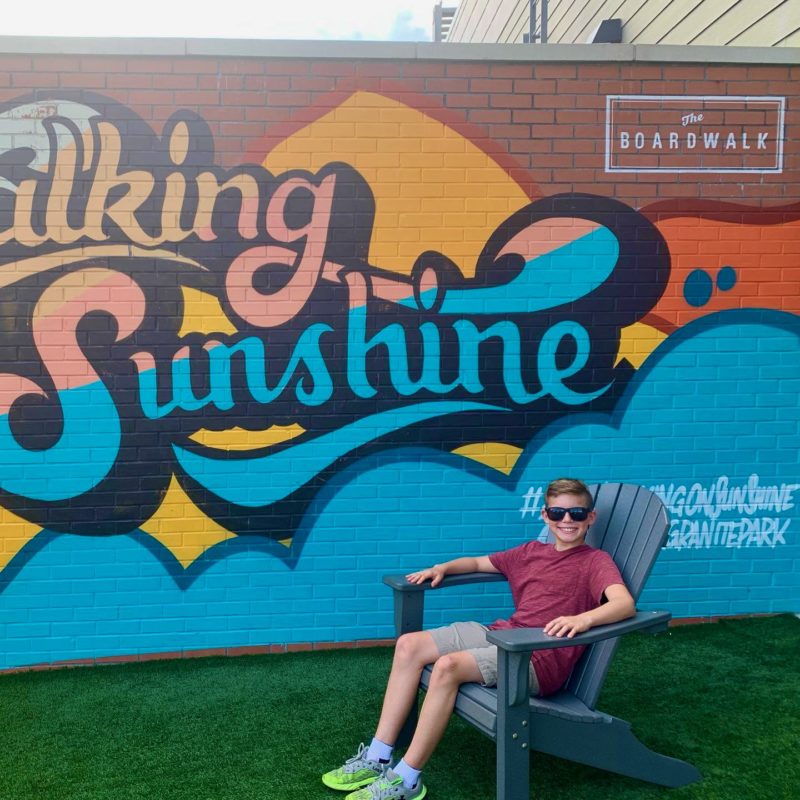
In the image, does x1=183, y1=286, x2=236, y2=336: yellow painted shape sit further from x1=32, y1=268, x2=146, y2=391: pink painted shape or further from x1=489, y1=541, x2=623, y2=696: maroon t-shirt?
x1=489, y1=541, x2=623, y2=696: maroon t-shirt

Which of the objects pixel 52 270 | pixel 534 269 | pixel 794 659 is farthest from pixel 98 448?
pixel 794 659

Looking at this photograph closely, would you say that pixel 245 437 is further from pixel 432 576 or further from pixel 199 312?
pixel 432 576

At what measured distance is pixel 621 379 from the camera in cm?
457

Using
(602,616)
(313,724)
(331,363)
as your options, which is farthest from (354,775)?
(331,363)

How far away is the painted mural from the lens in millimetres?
4293

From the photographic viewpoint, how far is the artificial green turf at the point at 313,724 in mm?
3117

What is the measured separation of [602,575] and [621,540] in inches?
12.4

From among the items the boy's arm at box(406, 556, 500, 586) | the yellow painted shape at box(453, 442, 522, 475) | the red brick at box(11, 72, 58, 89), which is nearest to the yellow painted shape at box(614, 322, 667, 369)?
the yellow painted shape at box(453, 442, 522, 475)

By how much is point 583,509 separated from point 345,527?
1.63 meters

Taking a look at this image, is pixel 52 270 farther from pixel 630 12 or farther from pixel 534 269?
pixel 630 12

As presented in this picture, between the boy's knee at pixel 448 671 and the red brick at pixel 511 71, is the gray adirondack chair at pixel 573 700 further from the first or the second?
the red brick at pixel 511 71

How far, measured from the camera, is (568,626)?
276 cm

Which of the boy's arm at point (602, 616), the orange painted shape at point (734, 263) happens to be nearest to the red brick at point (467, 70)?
the orange painted shape at point (734, 263)

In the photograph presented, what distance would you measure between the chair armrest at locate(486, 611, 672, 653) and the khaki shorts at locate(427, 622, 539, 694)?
0.67 ft
